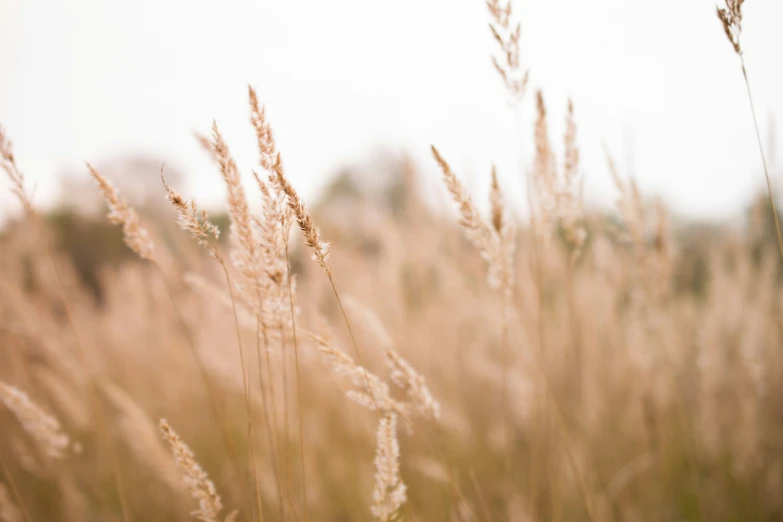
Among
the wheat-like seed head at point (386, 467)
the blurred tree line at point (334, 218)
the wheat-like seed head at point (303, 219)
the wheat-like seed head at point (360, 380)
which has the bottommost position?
the wheat-like seed head at point (386, 467)

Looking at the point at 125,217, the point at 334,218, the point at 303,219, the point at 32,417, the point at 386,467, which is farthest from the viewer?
the point at 334,218

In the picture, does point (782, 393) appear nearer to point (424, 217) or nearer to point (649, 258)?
point (649, 258)

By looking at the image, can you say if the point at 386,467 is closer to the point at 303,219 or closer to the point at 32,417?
the point at 303,219

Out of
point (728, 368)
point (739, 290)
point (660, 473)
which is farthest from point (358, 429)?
point (728, 368)

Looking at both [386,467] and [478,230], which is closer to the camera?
[386,467]

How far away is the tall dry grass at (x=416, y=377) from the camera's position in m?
0.97

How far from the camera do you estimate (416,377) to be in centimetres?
98

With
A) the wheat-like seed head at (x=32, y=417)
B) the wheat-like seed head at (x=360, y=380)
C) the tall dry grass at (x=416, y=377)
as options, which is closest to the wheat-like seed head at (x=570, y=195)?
the tall dry grass at (x=416, y=377)

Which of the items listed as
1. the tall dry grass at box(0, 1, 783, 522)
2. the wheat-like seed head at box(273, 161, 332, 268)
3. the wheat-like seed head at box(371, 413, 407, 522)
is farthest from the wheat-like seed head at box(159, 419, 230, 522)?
the wheat-like seed head at box(273, 161, 332, 268)

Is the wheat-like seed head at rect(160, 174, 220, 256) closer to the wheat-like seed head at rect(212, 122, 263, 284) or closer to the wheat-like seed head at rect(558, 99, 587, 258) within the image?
the wheat-like seed head at rect(212, 122, 263, 284)

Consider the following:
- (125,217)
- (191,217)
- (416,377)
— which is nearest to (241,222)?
(191,217)

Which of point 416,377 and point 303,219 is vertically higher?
point 303,219

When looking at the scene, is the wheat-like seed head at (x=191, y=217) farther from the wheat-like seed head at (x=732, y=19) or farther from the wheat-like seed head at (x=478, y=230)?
the wheat-like seed head at (x=732, y=19)

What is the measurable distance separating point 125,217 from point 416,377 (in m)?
0.76
